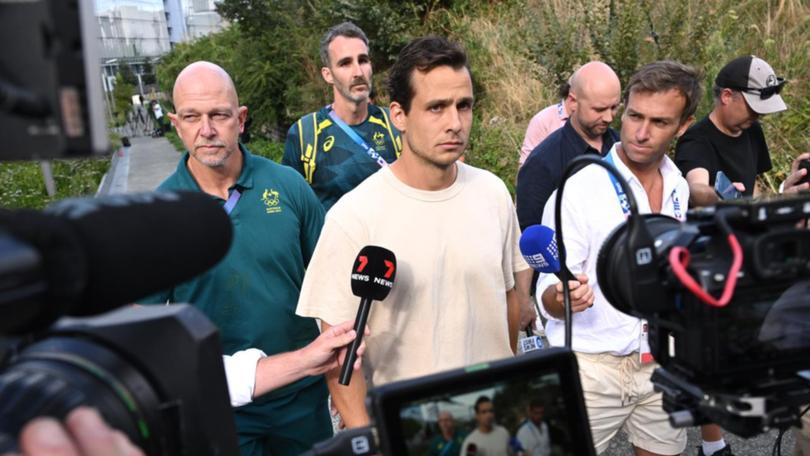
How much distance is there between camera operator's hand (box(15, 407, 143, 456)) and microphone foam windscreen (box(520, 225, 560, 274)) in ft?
5.28

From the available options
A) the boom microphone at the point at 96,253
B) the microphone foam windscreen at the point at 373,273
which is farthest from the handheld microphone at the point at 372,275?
the boom microphone at the point at 96,253

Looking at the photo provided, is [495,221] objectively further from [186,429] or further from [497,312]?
[186,429]

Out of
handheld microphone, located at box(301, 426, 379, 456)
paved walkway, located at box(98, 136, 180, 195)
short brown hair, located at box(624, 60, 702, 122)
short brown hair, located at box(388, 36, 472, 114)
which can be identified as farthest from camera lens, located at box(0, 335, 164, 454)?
paved walkway, located at box(98, 136, 180, 195)

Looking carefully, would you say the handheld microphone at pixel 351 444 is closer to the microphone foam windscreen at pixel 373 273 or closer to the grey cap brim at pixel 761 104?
the microphone foam windscreen at pixel 373 273

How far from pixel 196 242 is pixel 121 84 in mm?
45673

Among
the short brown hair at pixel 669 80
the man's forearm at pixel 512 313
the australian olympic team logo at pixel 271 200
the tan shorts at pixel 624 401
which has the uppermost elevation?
the short brown hair at pixel 669 80

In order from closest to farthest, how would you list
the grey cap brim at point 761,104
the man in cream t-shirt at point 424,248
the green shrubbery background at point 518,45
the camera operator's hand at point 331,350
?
1. the camera operator's hand at point 331,350
2. the man in cream t-shirt at point 424,248
3. the grey cap brim at point 761,104
4. the green shrubbery background at point 518,45

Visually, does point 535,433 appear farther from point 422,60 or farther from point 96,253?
point 422,60

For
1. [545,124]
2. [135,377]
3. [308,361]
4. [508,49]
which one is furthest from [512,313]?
[508,49]

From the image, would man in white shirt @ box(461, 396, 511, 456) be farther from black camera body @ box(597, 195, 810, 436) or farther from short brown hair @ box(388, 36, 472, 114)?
short brown hair @ box(388, 36, 472, 114)

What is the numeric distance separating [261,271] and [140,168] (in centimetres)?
1967

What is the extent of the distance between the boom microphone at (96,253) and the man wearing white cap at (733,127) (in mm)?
3729

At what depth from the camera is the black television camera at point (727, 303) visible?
4.46 ft

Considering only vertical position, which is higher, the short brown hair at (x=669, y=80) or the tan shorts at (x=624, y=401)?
the short brown hair at (x=669, y=80)
